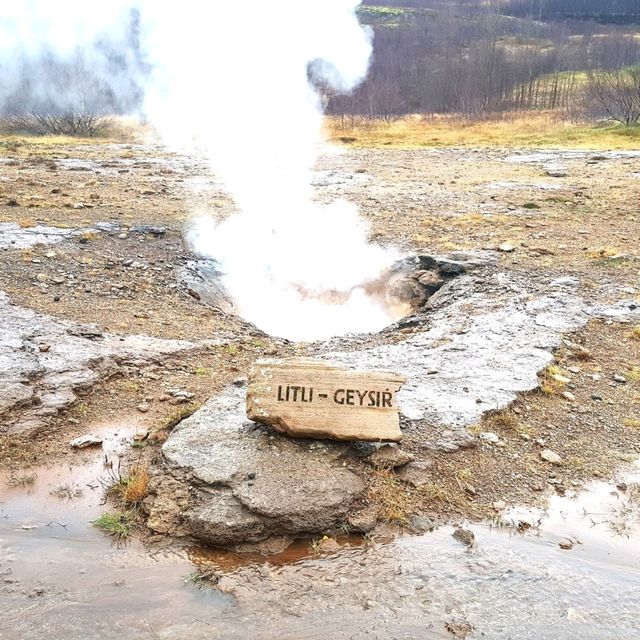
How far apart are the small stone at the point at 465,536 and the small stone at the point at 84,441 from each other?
2348 millimetres

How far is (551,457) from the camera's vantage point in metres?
4.09

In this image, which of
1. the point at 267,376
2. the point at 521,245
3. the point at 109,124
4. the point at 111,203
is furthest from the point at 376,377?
the point at 109,124

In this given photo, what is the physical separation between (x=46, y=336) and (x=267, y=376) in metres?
2.47

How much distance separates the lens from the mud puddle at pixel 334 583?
2.78 meters

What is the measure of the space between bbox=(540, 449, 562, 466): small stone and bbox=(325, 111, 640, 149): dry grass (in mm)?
18408

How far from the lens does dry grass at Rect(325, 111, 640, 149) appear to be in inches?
874

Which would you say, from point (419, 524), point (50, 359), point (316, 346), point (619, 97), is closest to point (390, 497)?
point (419, 524)

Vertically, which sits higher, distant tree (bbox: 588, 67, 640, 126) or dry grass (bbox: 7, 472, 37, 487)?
distant tree (bbox: 588, 67, 640, 126)

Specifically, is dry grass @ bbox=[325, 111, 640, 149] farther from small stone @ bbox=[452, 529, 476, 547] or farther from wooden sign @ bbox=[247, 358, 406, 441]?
small stone @ bbox=[452, 529, 476, 547]

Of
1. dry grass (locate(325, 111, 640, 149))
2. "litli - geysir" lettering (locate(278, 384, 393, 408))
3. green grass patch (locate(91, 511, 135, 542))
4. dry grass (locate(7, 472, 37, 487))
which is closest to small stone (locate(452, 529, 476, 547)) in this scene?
"litli - geysir" lettering (locate(278, 384, 393, 408))

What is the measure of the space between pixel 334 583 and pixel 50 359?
3.11 meters

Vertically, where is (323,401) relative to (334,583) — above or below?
above

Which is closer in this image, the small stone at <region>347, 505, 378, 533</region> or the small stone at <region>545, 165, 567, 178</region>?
the small stone at <region>347, 505, 378, 533</region>

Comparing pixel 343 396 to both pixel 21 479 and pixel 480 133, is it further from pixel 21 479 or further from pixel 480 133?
pixel 480 133
